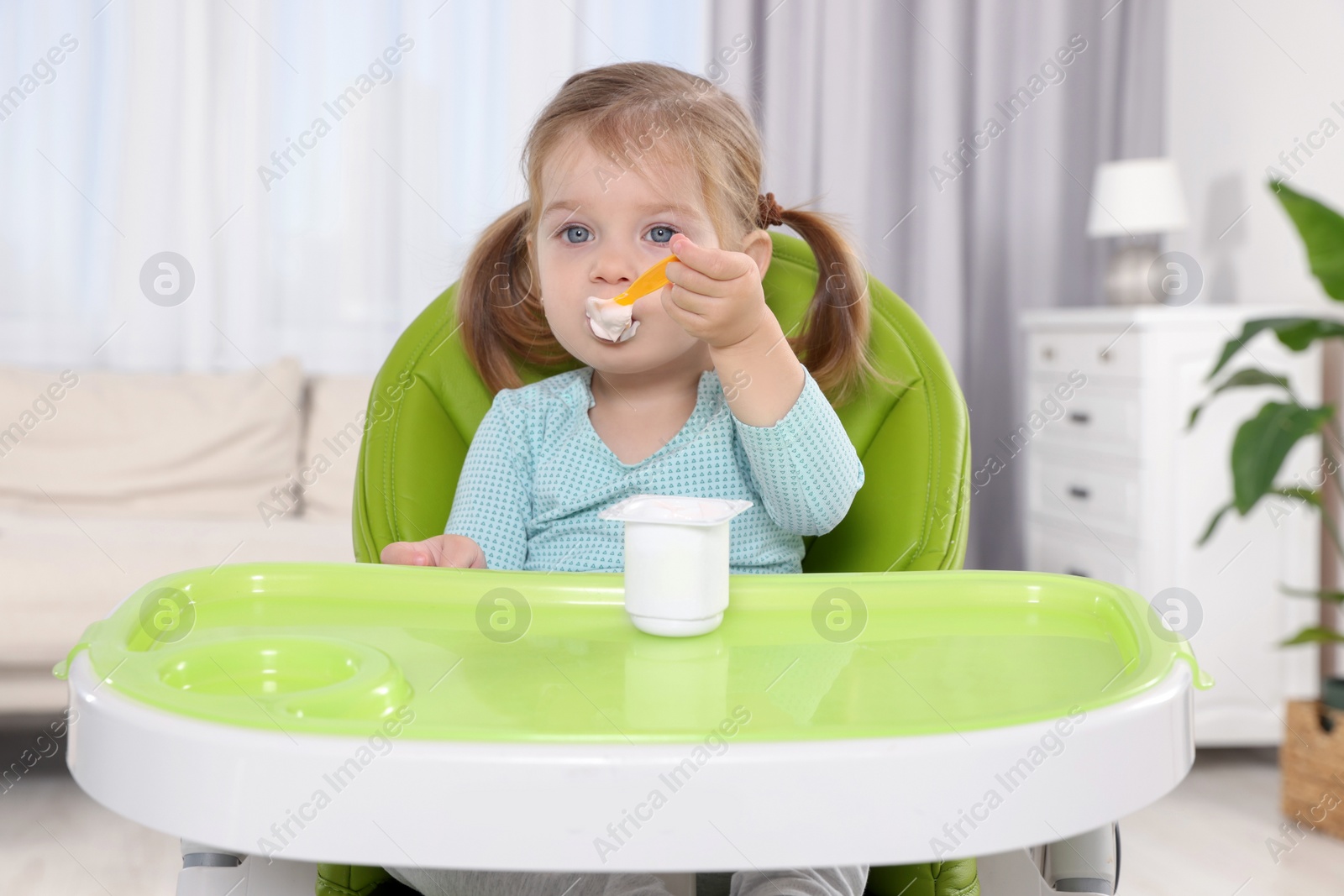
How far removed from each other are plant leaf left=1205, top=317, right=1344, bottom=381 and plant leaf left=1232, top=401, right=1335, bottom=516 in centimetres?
11

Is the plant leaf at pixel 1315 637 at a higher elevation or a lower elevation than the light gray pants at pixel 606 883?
lower

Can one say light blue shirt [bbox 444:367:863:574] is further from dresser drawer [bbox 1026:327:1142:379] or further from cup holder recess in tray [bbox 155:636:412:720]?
dresser drawer [bbox 1026:327:1142:379]

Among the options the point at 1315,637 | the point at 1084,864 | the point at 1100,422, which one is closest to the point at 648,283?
the point at 1084,864

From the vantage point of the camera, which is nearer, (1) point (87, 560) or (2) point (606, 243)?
(2) point (606, 243)

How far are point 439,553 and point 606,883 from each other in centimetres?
35

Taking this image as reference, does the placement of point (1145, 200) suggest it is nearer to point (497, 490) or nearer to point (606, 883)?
point (497, 490)

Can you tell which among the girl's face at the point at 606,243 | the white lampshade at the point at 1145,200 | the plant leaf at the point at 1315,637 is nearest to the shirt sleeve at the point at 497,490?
the girl's face at the point at 606,243

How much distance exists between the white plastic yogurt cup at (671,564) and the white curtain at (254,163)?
Result: 76.1 inches

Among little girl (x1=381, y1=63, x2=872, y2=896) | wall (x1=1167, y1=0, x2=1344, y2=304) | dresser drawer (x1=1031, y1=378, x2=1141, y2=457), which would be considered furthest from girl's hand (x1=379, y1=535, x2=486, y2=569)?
wall (x1=1167, y1=0, x2=1344, y2=304)

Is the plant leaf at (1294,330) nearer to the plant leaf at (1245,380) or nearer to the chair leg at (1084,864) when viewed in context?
the plant leaf at (1245,380)

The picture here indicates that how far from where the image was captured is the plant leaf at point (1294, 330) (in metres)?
1.73

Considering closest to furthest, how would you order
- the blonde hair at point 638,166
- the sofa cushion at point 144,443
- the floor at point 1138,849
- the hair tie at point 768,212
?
the blonde hair at point 638,166 → the hair tie at point 768,212 → the floor at point 1138,849 → the sofa cushion at point 144,443

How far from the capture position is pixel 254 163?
2566 mm

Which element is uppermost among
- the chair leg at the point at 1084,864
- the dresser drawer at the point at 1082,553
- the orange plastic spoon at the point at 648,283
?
the orange plastic spoon at the point at 648,283
